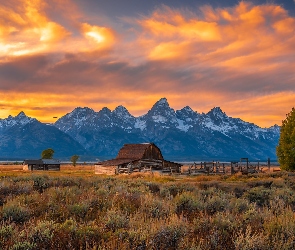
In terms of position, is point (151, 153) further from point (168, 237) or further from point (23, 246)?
point (23, 246)

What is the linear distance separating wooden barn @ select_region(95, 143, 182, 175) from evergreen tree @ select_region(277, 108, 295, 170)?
738 inches

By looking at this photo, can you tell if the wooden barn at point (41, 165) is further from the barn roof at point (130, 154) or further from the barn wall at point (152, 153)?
the barn wall at point (152, 153)

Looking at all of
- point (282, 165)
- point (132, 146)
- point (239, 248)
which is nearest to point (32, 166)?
point (132, 146)

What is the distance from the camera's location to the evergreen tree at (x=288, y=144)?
50.0 meters

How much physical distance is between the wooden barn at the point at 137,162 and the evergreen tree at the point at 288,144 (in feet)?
61.5

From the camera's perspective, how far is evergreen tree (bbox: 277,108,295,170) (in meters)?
50.0

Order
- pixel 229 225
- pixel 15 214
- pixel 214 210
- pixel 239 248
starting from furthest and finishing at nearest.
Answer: pixel 214 210 → pixel 15 214 → pixel 229 225 → pixel 239 248

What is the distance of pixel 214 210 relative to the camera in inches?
572

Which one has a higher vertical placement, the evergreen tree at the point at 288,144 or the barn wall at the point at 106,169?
the evergreen tree at the point at 288,144

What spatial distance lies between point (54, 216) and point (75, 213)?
75 centimetres

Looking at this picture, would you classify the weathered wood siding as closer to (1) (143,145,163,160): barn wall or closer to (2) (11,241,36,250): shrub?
(1) (143,145,163,160): barn wall

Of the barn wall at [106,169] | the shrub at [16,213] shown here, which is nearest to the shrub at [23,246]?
the shrub at [16,213]

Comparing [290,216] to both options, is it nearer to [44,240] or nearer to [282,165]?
[44,240]

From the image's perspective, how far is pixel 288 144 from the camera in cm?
5050
